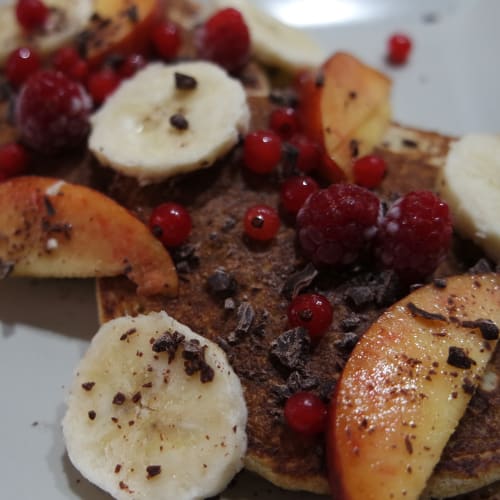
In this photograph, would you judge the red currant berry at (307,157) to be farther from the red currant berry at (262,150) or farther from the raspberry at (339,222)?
the raspberry at (339,222)

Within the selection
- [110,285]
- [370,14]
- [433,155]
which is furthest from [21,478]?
[370,14]

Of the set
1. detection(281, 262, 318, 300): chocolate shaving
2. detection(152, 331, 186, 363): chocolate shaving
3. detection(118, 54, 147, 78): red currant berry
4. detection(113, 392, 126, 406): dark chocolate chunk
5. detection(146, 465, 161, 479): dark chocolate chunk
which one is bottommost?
detection(146, 465, 161, 479): dark chocolate chunk

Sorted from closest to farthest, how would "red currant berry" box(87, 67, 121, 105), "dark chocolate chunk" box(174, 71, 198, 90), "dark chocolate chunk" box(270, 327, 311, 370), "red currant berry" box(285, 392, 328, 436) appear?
"red currant berry" box(285, 392, 328, 436) → "dark chocolate chunk" box(270, 327, 311, 370) → "dark chocolate chunk" box(174, 71, 198, 90) → "red currant berry" box(87, 67, 121, 105)

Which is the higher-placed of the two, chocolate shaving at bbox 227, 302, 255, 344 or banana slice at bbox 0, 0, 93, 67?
banana slice at bbox 0, 0, 93, 67

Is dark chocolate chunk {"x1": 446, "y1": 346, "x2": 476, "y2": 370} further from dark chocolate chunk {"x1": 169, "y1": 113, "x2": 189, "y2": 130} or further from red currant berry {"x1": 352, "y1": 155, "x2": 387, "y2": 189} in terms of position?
dark chocolate chunk {"x1": 169, "y1": 113, "x2": 189, "y2": 130}

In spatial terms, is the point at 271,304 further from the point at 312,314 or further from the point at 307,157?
the point at 307,157

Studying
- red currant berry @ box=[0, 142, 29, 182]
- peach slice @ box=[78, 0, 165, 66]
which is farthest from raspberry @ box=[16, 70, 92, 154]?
peach slice @ box=[78, 0, 165, 66]

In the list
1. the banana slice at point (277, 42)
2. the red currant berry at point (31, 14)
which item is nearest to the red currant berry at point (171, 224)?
the banana slice at point (277, 42)

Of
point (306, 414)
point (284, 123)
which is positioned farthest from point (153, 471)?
point (284, 123)
